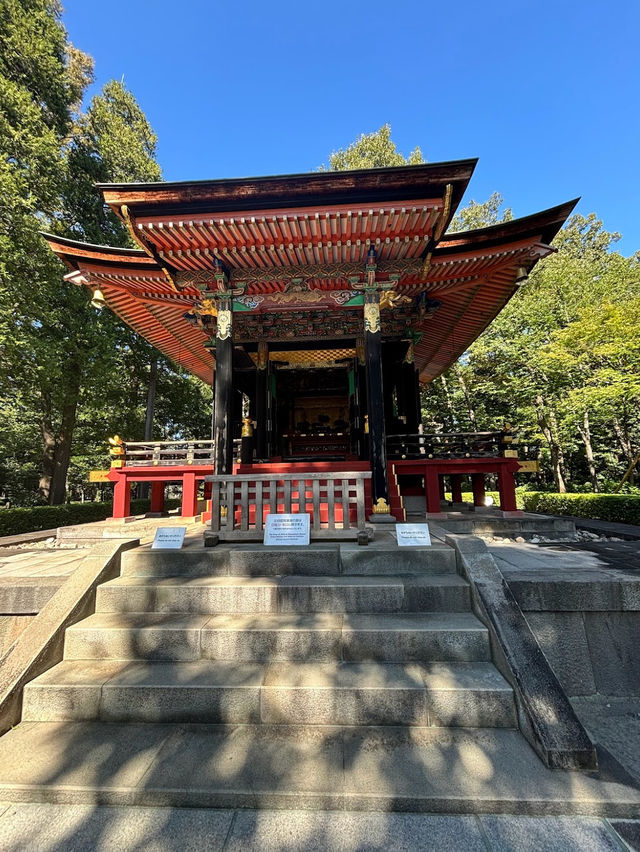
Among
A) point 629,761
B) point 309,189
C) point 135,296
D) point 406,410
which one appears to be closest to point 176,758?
point 629,761

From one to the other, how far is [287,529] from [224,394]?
12.4 ft

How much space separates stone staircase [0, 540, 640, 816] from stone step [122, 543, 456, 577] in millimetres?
184

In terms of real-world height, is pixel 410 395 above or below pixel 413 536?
above

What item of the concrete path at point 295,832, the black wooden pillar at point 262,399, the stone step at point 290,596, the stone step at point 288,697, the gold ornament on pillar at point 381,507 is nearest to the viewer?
the concrete path at point 295,832

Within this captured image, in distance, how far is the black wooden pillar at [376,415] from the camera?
7.00 m

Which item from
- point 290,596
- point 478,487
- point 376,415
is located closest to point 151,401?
point 376,415

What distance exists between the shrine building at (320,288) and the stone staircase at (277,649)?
1.59 metres

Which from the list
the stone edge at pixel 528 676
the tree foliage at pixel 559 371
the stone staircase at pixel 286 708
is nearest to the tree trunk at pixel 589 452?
the tree foliage at pixel 559 371

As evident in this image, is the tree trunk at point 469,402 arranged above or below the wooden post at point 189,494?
above

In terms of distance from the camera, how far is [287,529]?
4.85m

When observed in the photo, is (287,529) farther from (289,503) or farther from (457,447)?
(457,447)

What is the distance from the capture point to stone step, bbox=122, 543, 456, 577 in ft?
14.0

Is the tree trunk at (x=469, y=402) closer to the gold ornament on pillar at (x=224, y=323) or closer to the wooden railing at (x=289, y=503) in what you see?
the gold ornament on pillar at (x=224, y=323)

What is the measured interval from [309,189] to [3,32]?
→ 64.7ft
